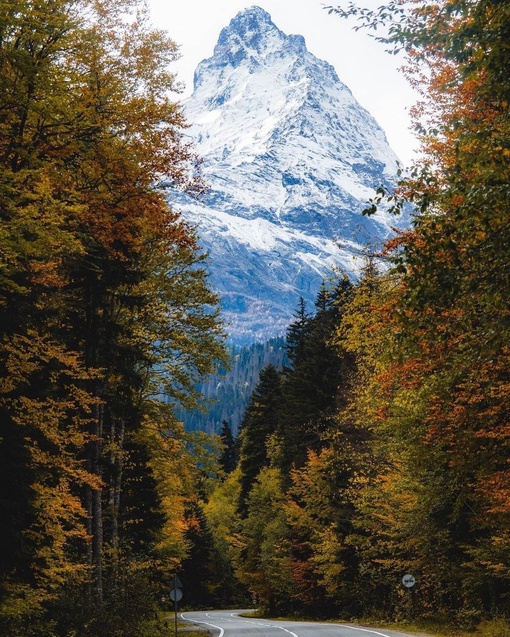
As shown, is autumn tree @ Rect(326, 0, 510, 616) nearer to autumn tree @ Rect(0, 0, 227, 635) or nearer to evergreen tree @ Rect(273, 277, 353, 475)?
autumn tree @ Rect(0, 0, 227, 635)

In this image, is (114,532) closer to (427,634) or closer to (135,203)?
(427,634)

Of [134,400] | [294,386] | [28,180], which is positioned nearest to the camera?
[28,180]

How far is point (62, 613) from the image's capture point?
17.3m

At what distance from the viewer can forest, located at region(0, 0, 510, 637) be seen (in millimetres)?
10312

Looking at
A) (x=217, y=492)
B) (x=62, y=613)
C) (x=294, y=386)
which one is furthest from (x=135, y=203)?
(x=217, y=492)

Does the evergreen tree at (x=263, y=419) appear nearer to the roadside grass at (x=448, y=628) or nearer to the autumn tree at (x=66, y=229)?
the roadside grass at (x=448, y=628)

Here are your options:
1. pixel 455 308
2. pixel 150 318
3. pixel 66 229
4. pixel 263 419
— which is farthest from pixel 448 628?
pixel 263 419

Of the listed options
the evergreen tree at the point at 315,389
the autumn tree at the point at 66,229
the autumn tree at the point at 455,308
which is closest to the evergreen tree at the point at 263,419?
the evergreen tree at the point at 315,389

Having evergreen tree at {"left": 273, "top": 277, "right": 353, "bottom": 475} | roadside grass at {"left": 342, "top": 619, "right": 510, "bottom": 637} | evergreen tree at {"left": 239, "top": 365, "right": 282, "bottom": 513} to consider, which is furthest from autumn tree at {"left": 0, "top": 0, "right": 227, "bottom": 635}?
evergreen tree at {"left": 239, "top": 365, "right": 282, "bottom": 513}

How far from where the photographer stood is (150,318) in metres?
23.0

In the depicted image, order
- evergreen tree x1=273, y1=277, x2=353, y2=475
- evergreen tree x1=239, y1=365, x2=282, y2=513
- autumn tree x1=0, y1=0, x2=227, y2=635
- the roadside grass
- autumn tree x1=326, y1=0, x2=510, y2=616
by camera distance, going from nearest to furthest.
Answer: autumn tree x1=326, y1=0, x2=510, y2=616, autumn tree x1=0, y1=0, x2=227, y2=635, the roadside grass, evergreen tree x1=273, y1=277, x2=353, y2=475, evergreen tree x1=239, y1=365, x2=282, y2=513

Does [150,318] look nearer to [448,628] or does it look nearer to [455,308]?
[455,308]

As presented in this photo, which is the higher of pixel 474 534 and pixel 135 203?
pixel 135 203

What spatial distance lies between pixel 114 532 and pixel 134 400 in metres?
4.48
